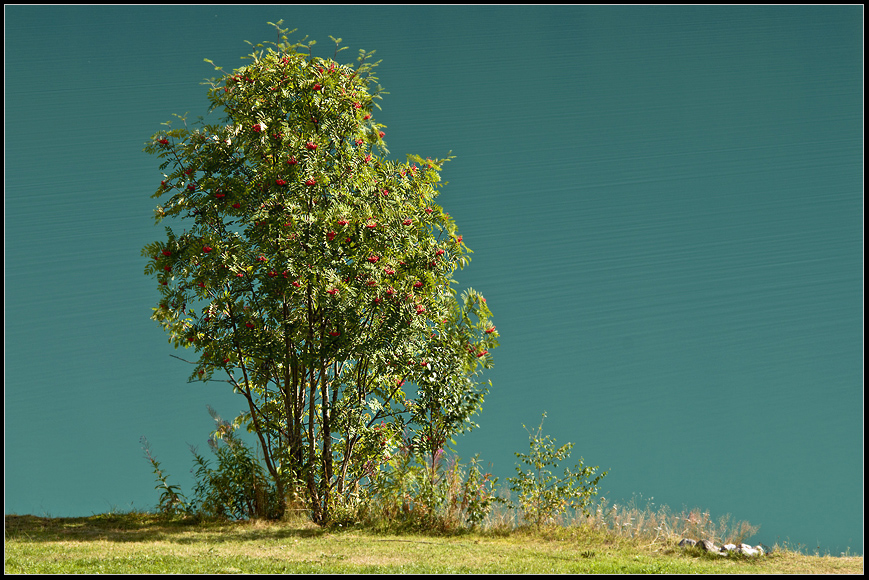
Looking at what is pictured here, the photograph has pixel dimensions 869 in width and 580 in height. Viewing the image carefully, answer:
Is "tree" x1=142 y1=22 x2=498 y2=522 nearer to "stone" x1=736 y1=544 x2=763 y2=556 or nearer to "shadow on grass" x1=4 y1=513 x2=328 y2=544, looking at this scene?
"shadow on grass" x1=4 y1=513 x2=328 y2=544

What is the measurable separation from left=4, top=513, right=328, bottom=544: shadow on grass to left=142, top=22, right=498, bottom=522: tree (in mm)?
698

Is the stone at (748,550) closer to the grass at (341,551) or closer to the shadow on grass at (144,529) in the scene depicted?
the grass at (341,551)

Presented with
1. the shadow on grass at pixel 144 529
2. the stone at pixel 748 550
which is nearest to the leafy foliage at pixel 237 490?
the shadow on grass at pixel 144 529

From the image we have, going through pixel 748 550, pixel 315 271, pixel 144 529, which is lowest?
pixel 144 529

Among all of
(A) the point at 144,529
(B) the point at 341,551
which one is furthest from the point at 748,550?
(A) the point at 144,529

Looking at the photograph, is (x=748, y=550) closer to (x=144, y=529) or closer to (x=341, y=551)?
(x=341, y=551)

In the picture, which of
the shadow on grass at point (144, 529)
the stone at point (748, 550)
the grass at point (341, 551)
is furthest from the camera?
the shadow on grass at point (144, 529)

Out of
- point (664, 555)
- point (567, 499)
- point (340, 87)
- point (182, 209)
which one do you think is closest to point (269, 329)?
point (182, 209)

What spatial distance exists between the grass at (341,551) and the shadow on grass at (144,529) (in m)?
0.01

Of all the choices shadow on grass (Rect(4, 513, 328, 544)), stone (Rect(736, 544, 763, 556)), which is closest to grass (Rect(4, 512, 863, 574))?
shadow on grass (Rect(4, 513, 328, 544))

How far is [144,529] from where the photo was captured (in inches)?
428

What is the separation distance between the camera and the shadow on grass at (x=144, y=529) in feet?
32.7

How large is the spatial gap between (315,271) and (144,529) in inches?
185

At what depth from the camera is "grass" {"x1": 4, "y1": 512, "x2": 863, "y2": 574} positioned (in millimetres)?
7848
